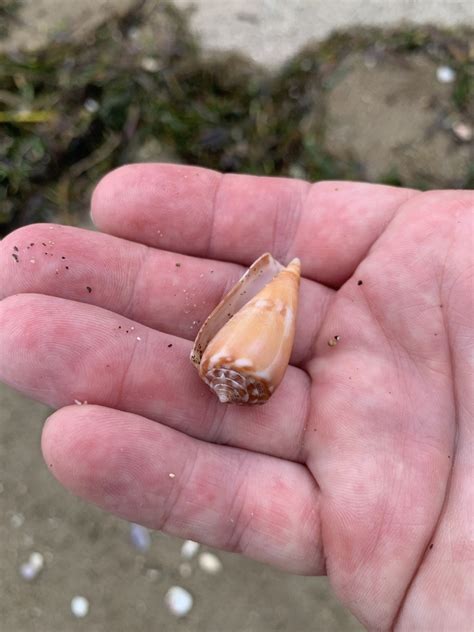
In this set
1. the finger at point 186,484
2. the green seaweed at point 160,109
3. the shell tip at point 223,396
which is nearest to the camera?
the finger at point 186,484

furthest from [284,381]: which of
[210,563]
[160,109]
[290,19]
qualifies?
[290,19]

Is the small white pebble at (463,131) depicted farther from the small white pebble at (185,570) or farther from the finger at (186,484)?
the small white pebble at (185,570)

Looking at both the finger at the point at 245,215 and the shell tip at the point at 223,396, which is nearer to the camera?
the shell tip at the point at 223,396

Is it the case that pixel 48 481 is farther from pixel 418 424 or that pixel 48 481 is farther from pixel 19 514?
pixel 418 424

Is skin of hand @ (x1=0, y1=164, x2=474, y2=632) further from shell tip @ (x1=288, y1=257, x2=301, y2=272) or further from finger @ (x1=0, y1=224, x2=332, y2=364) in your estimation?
shell tip @ (x1=288, y1=257, x2=301, y2=272)

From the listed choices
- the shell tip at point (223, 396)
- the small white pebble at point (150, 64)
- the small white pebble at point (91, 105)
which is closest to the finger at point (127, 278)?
the shell tip at point (223, 396)

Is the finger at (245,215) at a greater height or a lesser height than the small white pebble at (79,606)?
greater

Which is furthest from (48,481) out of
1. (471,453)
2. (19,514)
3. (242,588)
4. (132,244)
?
(471,453)

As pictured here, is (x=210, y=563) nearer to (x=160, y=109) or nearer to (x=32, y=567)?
(x=32, y=567)
